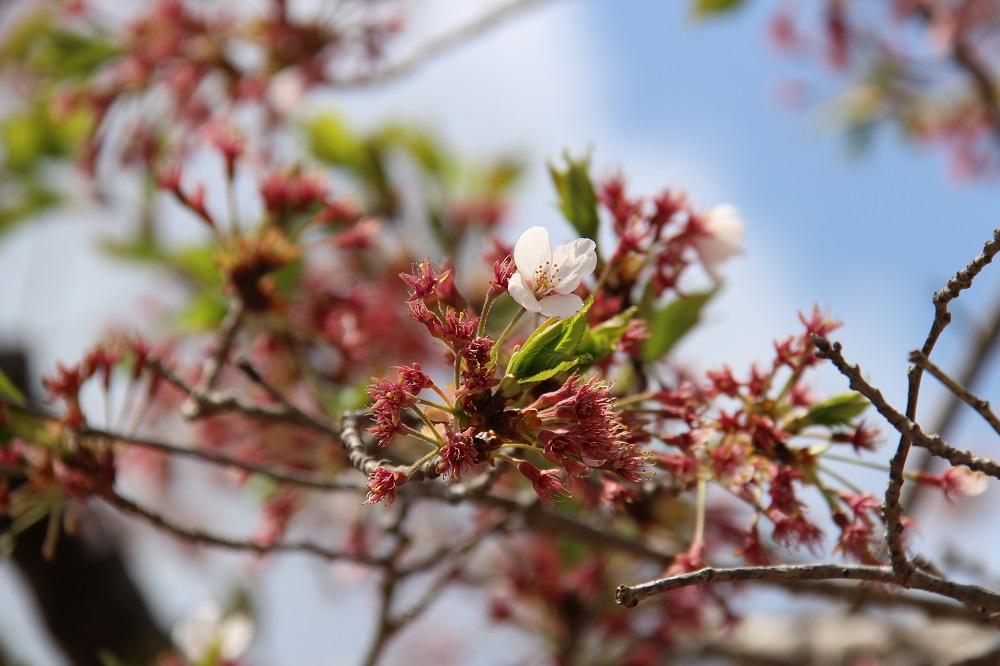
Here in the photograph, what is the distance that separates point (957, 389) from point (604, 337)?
0.56 metres

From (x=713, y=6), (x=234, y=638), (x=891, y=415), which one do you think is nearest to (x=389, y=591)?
(x=234, y=638)

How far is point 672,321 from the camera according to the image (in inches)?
81.0

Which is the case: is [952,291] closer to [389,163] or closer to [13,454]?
[13,454]

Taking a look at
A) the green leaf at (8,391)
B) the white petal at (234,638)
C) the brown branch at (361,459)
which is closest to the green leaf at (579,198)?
the brown branch at (361,459)

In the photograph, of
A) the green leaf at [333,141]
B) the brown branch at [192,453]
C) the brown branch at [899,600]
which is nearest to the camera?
the brown branch at [192,453]

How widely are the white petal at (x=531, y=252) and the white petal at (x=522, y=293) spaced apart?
1 centimetres

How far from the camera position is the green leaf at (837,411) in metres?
1.75

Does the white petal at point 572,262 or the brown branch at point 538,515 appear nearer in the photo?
the white petal at point 572,262

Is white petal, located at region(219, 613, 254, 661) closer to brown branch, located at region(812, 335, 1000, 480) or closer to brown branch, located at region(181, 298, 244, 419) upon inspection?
brown branch, located at region(181, 298, 244, 419)

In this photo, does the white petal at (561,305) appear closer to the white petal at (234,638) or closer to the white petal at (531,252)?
the white petal at (531,252)

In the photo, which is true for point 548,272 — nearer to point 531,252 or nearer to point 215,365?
point 531,252

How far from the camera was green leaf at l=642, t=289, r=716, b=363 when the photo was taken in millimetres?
2045

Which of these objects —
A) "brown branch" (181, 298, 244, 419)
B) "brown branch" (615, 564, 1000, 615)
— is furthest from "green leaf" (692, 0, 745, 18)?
"brown branch" (615, 564, 1000, 615)

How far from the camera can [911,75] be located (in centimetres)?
477
